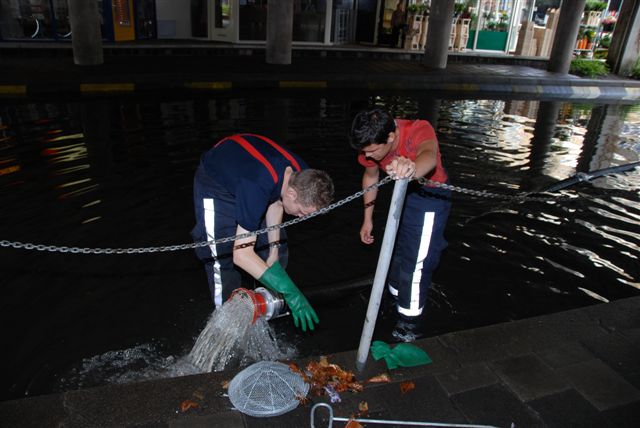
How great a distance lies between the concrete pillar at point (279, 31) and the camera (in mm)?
15336

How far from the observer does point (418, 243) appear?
147 inches

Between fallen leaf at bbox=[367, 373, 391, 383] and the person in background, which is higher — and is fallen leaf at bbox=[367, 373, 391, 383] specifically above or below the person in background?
below

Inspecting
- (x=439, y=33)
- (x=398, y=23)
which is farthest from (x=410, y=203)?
(x=398, y=23)

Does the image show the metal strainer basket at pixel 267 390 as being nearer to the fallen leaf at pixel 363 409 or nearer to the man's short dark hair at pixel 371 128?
the fallen leaf at pixel 363 409

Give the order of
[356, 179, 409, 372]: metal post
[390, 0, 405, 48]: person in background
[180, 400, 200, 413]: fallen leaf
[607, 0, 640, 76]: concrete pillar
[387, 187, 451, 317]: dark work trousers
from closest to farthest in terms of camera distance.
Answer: [356, 179, 409, 372]: metal post, [180, 400, 200, 413]: fallen leaf, [387, 187, 451, 317]: dark work trousers, [607, 0, 640, 76]: concrete pillar, [390, 0, 405, 48]: person in background

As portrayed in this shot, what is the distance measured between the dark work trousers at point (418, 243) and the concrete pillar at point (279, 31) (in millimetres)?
13135

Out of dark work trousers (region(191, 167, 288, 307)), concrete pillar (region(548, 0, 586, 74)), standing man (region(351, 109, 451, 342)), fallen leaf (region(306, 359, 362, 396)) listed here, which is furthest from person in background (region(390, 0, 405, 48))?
fallen leaf (region(306, 359, 362, 396))

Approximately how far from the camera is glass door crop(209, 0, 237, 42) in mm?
18562

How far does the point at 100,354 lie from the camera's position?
360 cm

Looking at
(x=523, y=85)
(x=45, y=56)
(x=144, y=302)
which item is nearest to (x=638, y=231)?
(x=144, y=302)

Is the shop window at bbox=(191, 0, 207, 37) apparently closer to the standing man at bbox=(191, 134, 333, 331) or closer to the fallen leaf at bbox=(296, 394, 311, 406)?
the standing man at bbox=(191, 134, 333, 331)

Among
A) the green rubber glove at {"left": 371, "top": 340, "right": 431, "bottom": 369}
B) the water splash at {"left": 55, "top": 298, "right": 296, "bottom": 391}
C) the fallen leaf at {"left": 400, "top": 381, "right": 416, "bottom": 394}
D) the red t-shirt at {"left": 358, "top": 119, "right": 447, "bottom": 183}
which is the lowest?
the water splash at {"left": 55, "top": 298, "right": 296, "bottom": 391}

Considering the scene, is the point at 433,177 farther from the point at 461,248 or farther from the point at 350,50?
the point at 350,50

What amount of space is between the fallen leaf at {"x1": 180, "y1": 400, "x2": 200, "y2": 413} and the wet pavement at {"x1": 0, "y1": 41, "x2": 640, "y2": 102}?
36.3 feet
